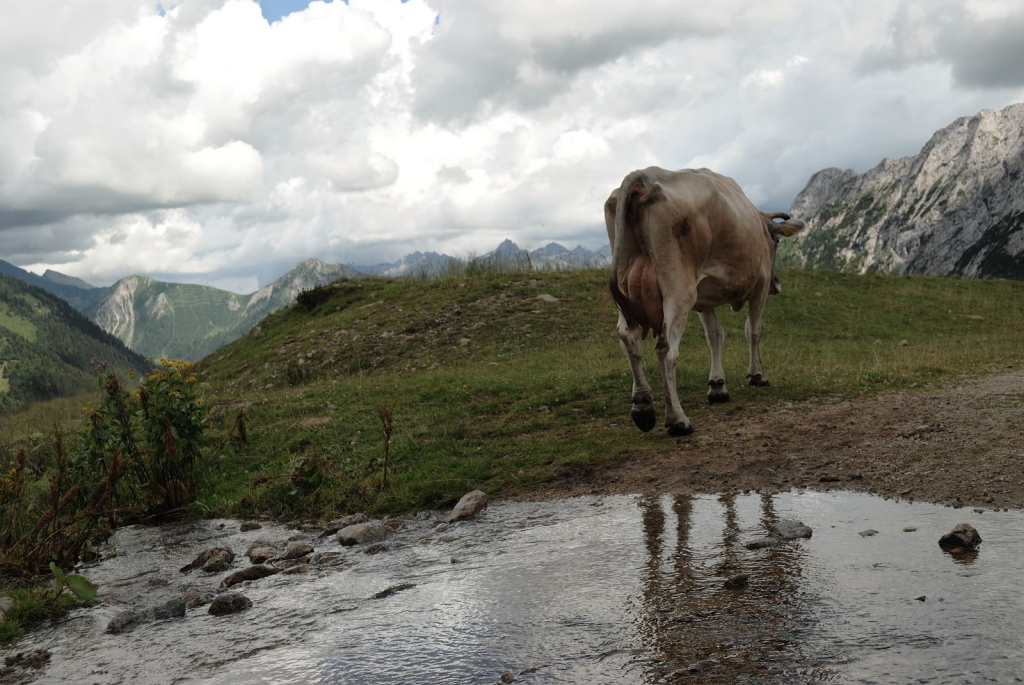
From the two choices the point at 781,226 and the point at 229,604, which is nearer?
the point at 229,604

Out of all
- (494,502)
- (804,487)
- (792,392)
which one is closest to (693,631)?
(804,487)

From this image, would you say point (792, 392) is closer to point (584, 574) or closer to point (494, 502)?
Answer: point (494, 502)

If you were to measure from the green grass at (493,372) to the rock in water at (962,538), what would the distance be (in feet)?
13.8

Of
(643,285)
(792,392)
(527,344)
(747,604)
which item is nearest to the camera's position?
(747,604)

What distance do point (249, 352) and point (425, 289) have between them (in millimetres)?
5698

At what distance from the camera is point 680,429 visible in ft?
31.8

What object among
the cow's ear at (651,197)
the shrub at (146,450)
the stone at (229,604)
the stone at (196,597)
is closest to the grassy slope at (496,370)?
the shrub at (146,450)

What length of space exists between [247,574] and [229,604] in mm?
908

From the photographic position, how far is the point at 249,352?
24844mm

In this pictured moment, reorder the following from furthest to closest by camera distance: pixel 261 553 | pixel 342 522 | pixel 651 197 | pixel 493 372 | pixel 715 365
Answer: pixel 493 372 → pixel 715 365 → pixel 651 197 → pixel 342 522 → pixel 261 553

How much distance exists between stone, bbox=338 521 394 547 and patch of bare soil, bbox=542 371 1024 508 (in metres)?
1.75

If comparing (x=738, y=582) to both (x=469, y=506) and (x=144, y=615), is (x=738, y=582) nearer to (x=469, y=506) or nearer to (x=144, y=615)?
(x=469, y=506)

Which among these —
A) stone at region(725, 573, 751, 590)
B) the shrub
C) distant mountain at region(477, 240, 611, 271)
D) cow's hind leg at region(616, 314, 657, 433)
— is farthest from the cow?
distant mountain at region(477, 240, 611, 271)

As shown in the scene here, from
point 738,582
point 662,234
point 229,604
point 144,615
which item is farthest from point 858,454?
point 144,615
